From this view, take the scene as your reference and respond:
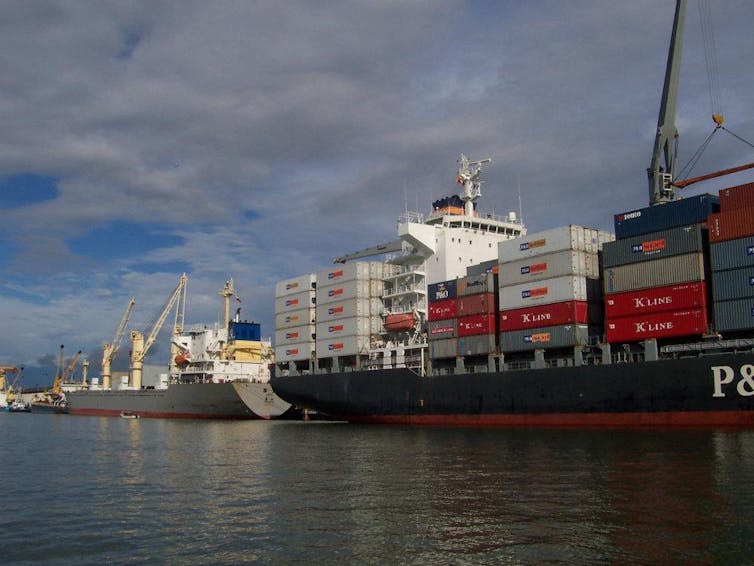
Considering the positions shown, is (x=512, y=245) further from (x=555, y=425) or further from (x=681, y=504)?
(x=681, y=504)

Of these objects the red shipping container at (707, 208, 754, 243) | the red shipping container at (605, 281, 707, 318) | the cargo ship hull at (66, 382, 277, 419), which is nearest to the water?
the red shipping container at (605, 281, 707, 318)

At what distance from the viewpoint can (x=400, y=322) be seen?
177ft

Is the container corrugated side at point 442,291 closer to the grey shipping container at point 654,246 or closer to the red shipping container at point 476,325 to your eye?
the red shipping container at point 476,325

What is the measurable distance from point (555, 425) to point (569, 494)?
69.9 ft

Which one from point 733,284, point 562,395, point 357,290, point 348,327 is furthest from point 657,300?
point 348,327

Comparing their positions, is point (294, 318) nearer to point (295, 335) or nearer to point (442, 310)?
point (295, 335)

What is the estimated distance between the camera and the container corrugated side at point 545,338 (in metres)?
40.2

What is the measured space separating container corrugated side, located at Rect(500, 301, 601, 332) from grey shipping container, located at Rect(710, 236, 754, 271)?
8.45 meters

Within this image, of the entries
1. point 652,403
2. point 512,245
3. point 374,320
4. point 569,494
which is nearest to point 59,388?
point 374,320

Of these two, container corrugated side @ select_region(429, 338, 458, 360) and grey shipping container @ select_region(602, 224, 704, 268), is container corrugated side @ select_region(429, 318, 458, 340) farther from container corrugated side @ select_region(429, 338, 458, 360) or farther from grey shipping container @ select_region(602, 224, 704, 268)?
grey shipping container @ select_region(602, 224, 704, 268)

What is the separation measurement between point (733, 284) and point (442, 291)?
20.4 metres

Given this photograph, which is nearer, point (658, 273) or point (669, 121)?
point (658, 273)

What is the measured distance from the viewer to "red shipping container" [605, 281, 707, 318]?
34688 millimetres

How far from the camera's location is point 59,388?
410 feet
